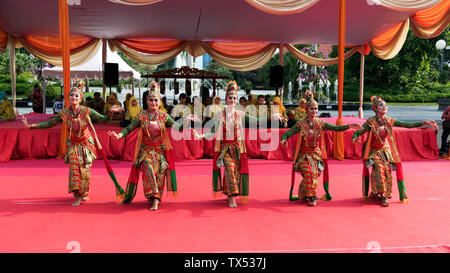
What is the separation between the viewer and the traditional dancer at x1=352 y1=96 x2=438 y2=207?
4430 mm

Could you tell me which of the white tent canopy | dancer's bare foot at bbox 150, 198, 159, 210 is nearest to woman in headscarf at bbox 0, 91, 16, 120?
the white tent canopy

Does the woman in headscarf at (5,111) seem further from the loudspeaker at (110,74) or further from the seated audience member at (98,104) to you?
the loudspeaker at (110,74)

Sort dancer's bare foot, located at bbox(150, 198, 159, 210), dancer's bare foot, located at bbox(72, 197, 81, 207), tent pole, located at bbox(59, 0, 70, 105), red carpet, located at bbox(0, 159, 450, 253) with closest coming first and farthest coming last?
1. red carpet, located at bbox(0, 159, 450, 253)
2. dancer's bare foot, located at bbox(150, 198, 159, 210)
3. dancer's bare foot, located at bbox(72, 197, 81, 207)
4. tent pole, located at bbox(59, 0, 70, 105)

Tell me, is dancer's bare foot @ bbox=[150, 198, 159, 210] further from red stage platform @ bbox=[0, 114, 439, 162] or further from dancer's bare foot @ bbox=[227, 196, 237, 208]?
red stage platform @ bbox=[0, 114, 439, 162]

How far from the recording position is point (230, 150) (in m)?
4.34

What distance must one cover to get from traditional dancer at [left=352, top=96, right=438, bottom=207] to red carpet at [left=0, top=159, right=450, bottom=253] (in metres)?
0.23

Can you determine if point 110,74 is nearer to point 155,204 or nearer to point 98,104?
point 98,104

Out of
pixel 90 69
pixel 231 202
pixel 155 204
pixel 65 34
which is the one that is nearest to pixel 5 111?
pixel 65 34

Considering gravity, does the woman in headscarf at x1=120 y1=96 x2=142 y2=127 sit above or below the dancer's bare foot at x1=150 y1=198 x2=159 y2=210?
above

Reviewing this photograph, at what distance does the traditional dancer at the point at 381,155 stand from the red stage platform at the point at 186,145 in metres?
2.79

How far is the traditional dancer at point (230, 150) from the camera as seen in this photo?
4.28m
